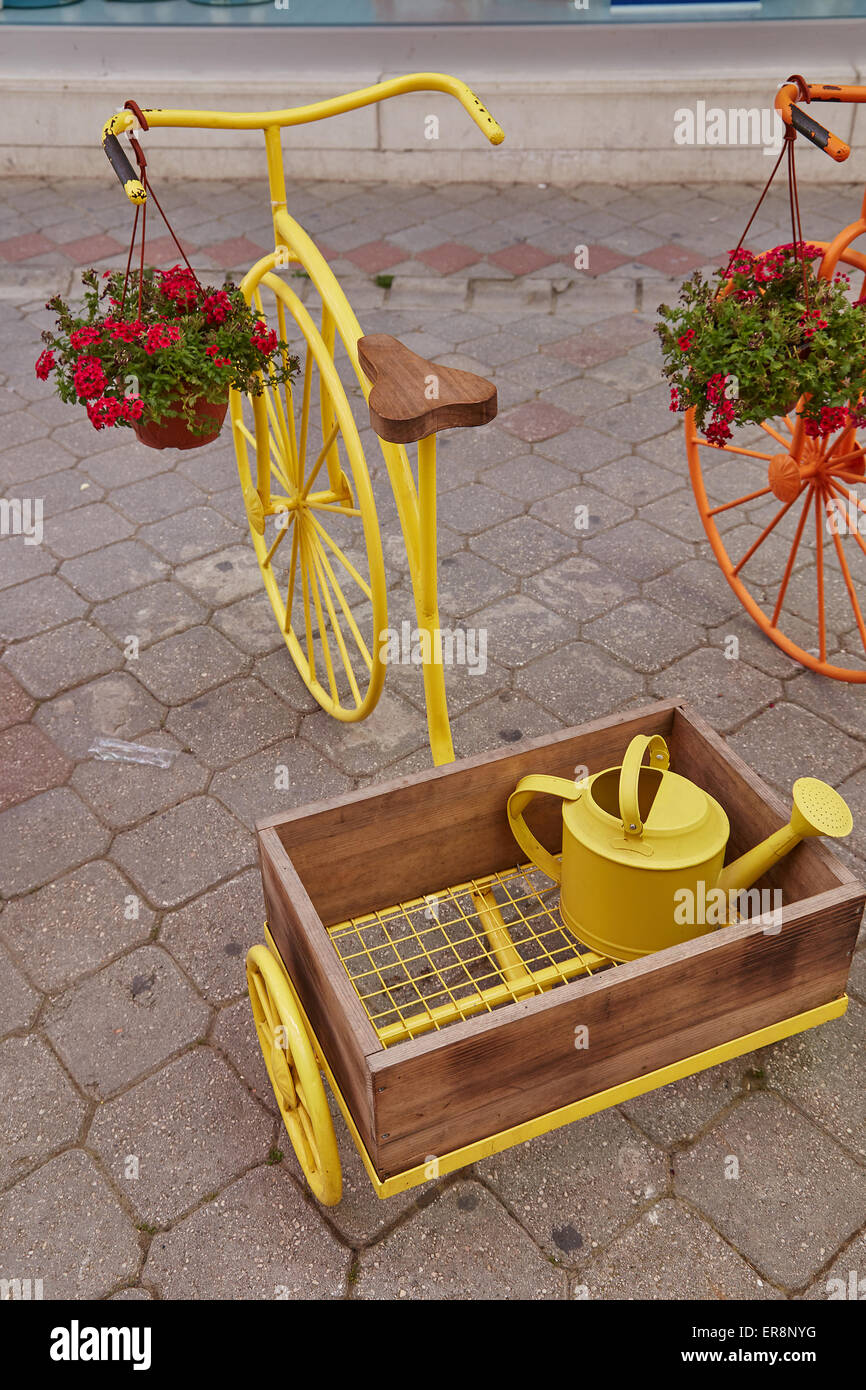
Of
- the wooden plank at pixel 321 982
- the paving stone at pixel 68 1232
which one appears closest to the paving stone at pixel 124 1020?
the paving stone at pixel 68 1232

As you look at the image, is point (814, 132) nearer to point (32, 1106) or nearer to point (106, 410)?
point (106, 410)

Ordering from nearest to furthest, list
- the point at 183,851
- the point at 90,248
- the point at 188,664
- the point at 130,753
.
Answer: the point at 183,851 < the point at 130,753 < the point at 188,664 < the point at 90,248

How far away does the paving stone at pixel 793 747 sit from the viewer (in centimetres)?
309

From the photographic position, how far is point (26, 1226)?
2.16 metres

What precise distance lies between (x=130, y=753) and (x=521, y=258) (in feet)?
12.4

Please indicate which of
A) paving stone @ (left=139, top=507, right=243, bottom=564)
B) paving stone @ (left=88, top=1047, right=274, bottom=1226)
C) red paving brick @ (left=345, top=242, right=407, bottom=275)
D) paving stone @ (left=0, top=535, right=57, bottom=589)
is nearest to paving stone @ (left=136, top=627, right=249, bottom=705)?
paving stone @ (left=139, top=507, right=243, bottom=564)

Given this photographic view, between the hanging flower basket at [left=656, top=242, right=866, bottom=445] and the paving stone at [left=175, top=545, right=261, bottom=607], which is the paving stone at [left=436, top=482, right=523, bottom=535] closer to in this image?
the paving stone at [left=175, top=545, right=261, bottom=607]

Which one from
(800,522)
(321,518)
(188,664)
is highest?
(800,522)

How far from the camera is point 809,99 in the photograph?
8.28 feet

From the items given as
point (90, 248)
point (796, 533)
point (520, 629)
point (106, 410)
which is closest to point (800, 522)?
point (796, 533)

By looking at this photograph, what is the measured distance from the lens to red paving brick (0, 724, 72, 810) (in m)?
3.11

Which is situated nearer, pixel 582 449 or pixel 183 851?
pixel 183 851

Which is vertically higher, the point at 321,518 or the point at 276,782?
the point at 321,518
